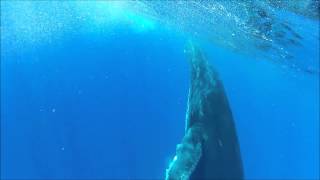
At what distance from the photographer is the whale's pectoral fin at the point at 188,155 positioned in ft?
29.9

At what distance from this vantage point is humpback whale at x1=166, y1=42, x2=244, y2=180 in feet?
31.4

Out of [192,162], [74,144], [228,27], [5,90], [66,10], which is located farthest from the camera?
[5,90]

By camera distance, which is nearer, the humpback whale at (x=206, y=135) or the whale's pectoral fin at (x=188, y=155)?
the whale's pectoral fin at (x=188, y=155)

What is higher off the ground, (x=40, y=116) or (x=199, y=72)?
→ (x=199, y=72)

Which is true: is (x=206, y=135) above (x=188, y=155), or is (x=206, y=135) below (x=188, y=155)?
above

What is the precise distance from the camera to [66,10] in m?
38.2

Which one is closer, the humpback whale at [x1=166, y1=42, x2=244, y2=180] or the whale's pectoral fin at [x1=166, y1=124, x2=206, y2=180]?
the whale's pectoral fin at [x1=166, y1=124, x2=206, y2=180]

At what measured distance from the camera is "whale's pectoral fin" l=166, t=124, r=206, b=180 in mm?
9102

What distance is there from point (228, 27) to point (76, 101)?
26.1m

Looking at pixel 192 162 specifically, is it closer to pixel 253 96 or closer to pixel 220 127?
pixel 220 127

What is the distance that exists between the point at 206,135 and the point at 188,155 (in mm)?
826

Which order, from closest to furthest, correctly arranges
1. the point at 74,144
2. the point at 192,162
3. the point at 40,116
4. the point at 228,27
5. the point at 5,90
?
the point at 192,162, the point at 228,27, the point at 74,144, the point at 40,116, the point at 5,90

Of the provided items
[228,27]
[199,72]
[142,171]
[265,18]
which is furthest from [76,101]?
[199,72]

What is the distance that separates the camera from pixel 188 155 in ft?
31.5
